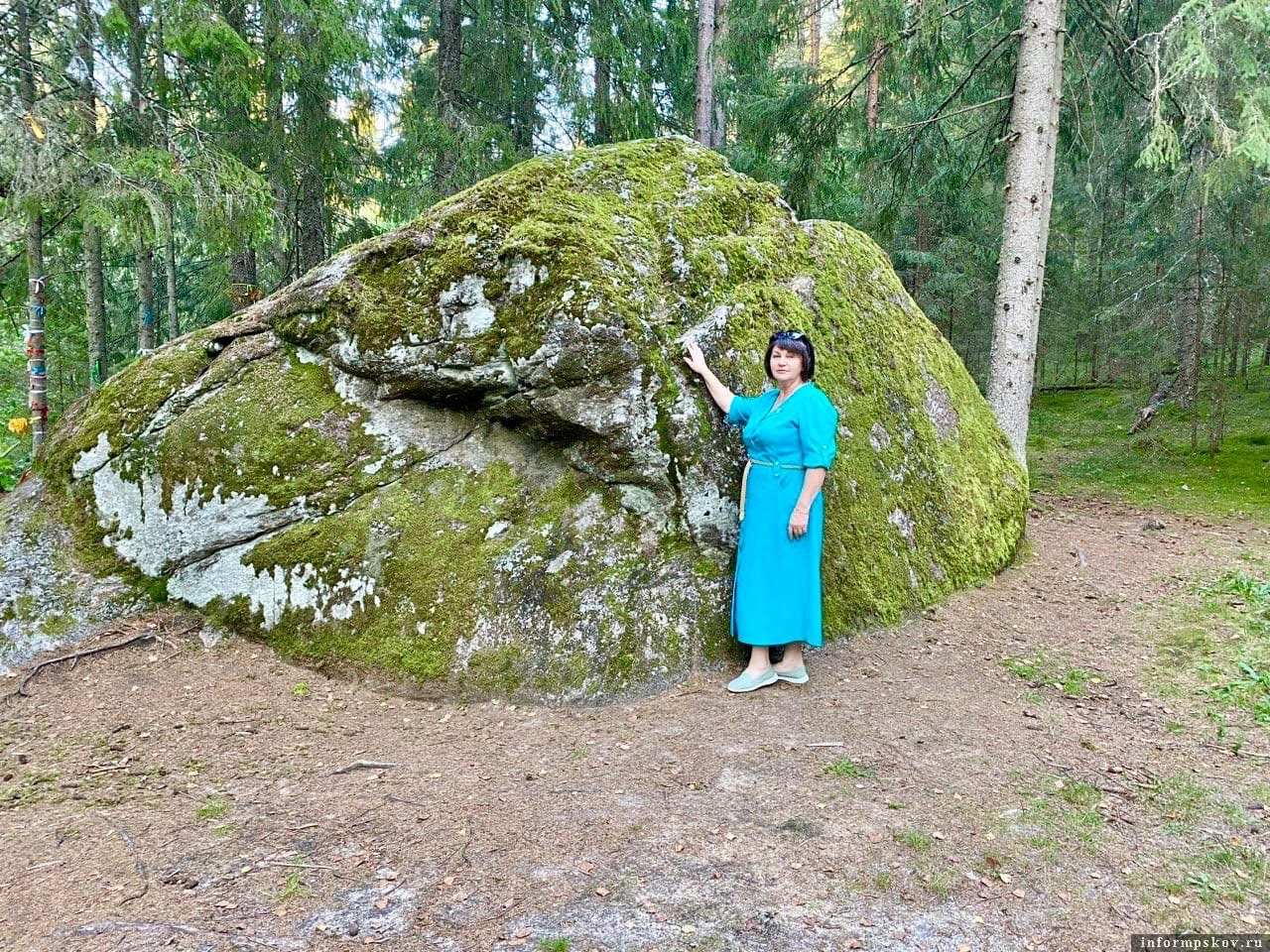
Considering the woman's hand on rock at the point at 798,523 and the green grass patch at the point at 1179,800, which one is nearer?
the green grass patch at the point at 1179,800

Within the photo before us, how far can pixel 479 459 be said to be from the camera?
4.80 meters

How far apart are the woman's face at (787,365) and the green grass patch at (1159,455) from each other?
22.3 feet

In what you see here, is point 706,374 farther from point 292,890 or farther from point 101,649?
point 101,649

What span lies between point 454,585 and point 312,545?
93 cm

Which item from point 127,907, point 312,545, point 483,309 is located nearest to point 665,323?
point 483,309

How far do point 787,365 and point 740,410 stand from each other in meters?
0.45

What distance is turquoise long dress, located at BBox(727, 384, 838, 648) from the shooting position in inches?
160

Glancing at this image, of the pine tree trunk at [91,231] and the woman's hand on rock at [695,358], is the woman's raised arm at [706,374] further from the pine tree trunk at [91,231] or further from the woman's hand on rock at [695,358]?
the pine tree trunk at [91,231]

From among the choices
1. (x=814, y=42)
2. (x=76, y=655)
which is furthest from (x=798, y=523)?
(x=814, y=42)

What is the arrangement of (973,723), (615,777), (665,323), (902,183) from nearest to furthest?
1. (615,777)
2. (973,723)
3. (665,323)
4. (902,183)

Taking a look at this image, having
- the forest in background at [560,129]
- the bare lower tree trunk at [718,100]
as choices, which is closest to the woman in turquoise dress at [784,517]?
the forest in background at [560,129]

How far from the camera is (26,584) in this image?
4.45 m

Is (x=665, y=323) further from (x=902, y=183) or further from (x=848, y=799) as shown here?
(x=902, y=183)

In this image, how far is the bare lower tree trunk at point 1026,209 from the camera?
7.30m
